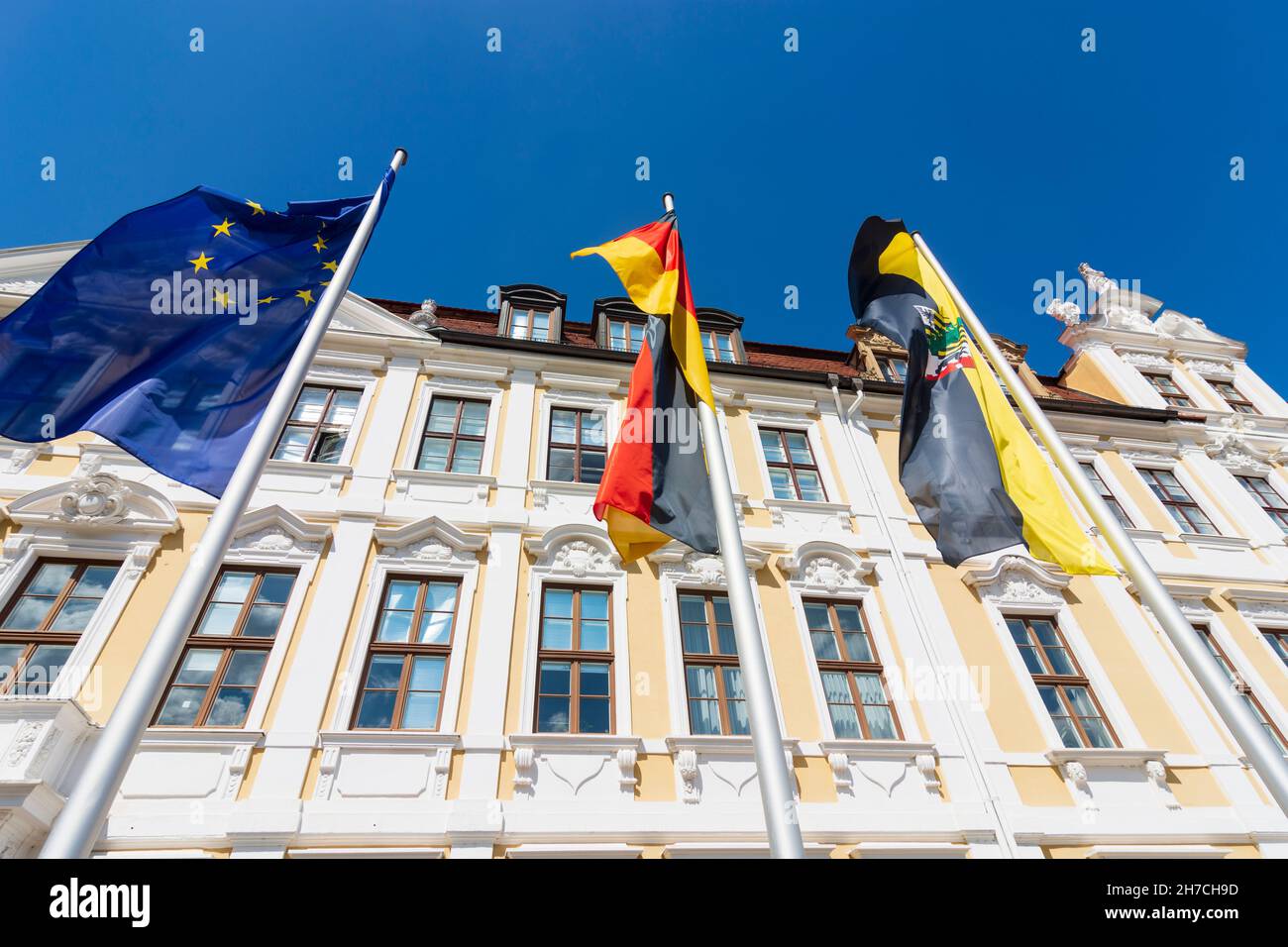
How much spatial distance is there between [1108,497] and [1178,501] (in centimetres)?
178

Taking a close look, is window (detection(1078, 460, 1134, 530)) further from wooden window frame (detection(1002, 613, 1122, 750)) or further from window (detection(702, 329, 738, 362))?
window (detection(702, 329, 738, 362))

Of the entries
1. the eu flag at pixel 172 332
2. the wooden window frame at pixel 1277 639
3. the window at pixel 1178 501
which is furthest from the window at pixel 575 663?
the window at pixel 1178 501

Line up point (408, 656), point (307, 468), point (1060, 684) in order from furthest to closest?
point (307, 468), point (1060, 684), point (408, 656)

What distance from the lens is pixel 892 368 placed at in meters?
16.5

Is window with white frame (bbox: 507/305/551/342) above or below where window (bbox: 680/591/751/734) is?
above

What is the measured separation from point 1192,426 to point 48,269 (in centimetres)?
2356

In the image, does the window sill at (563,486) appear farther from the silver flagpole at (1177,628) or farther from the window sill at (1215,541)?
the window sill at (1215,541)

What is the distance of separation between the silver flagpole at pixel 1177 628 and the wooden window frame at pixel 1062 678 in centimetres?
→ 380

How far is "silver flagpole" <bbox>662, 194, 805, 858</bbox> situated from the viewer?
13.1 feet

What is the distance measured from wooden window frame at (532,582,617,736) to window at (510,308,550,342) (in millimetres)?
6537

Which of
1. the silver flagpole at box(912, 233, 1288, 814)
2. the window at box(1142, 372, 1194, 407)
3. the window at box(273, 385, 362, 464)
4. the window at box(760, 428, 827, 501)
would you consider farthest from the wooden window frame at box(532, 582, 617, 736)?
the window at box(1142, 372, 1194, 407)

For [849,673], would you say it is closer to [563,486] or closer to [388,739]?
[563,486]

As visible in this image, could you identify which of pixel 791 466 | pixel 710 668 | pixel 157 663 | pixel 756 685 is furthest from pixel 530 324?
pixel 157 663
